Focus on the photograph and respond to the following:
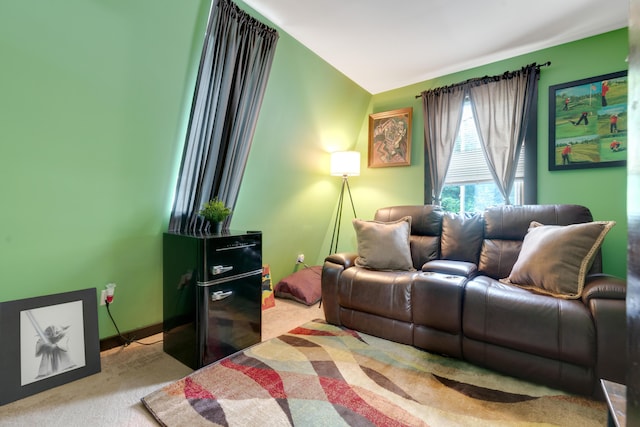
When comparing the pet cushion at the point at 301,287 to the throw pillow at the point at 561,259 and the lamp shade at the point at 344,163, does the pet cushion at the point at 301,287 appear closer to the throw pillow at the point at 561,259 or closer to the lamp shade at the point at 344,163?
the lamp shade at the point at 344,163

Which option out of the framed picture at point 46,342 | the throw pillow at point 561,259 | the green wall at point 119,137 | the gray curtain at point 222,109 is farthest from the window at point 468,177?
the framed picture at point 46,342

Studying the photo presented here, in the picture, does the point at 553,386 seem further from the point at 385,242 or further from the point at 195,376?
the point at 195,376

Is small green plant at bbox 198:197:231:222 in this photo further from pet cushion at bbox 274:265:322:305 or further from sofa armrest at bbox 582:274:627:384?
sofa armrest at bbox 582:274:627:384

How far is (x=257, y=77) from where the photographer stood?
7.14 ft

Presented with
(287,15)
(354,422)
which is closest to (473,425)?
(354,422)

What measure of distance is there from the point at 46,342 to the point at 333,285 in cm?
183

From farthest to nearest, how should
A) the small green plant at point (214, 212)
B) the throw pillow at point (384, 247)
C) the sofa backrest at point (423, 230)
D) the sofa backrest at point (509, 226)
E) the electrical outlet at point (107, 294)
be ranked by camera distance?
the sofa backrest at point (423, 230) < the throw pillow at point (384, 247) < the sofa backrest at point (509, 226) < the small green plant at point (214, 212) < the electrical outlet at point (107, 294)

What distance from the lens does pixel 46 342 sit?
152cm

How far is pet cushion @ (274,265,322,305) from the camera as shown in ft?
9.53

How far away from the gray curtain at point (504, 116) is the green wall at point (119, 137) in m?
0.15

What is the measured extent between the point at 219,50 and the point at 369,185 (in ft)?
7.60

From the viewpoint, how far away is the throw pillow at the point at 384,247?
236cm

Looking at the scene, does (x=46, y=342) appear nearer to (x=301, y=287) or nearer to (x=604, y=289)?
(x=301, y=287)

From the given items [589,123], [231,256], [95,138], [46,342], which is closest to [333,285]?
[231,256]
